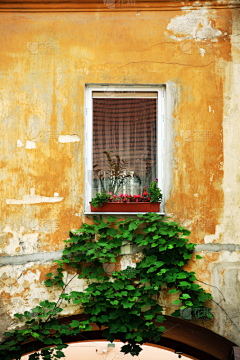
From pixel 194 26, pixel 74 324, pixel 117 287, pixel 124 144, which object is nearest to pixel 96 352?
pixel 74 324

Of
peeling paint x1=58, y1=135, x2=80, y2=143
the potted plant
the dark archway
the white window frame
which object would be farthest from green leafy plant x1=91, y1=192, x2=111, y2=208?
the dark archway

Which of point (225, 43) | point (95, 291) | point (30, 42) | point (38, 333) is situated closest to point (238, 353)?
point (95, 291)

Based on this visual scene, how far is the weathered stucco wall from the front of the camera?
13.5 feet

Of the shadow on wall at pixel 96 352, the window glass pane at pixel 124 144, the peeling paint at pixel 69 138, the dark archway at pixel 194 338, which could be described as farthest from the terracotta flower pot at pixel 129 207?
the shadow on wall at pixel 96 352

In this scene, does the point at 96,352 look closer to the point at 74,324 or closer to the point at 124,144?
the point at 74,324

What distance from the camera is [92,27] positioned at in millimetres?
4266

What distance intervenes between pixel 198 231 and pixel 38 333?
230 cm

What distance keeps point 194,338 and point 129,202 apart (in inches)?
76.3

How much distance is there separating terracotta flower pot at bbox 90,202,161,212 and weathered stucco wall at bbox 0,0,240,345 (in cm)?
21

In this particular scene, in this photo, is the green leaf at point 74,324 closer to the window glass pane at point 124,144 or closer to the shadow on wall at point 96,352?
the shadow on wall at point 96,352

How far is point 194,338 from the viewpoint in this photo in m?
4.20

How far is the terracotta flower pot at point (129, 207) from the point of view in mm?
4086

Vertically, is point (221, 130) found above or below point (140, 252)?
above

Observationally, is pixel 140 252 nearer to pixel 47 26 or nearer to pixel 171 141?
pixel 171 141
